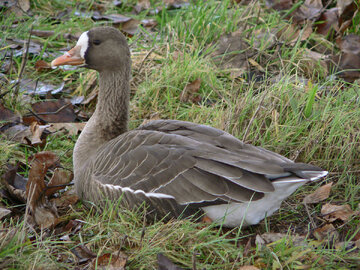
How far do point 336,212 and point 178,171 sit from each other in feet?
3.55

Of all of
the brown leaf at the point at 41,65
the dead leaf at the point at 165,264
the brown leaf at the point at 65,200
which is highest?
the brown leaf at the point at 41,65

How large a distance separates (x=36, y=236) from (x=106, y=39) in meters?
1.54

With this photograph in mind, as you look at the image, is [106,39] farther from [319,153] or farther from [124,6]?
[124,6]

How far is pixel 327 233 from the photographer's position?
324 centimetres

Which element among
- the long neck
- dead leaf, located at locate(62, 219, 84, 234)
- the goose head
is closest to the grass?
dead leaf, located at locate(62, 219, 84, 234)

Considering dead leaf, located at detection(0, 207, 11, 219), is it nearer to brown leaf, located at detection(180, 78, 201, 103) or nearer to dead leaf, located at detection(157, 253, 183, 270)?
dead leaf, located at detection(157, 253, 183, 270)

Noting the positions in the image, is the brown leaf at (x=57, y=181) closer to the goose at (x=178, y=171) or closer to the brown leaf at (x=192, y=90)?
the goose at (x=178, y=171)

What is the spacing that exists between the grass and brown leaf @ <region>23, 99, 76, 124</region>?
0.13 metres

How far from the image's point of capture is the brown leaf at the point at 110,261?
2.89 m

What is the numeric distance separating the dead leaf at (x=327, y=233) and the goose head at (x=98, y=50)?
1.80 m

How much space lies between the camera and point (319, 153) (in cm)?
404

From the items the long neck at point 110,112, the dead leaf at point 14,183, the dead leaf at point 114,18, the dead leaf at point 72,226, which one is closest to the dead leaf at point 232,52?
the dead leaf at point 114,18

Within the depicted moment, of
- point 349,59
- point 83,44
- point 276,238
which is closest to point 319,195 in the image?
point 276,238

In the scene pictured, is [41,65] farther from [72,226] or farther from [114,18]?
[72,226]
